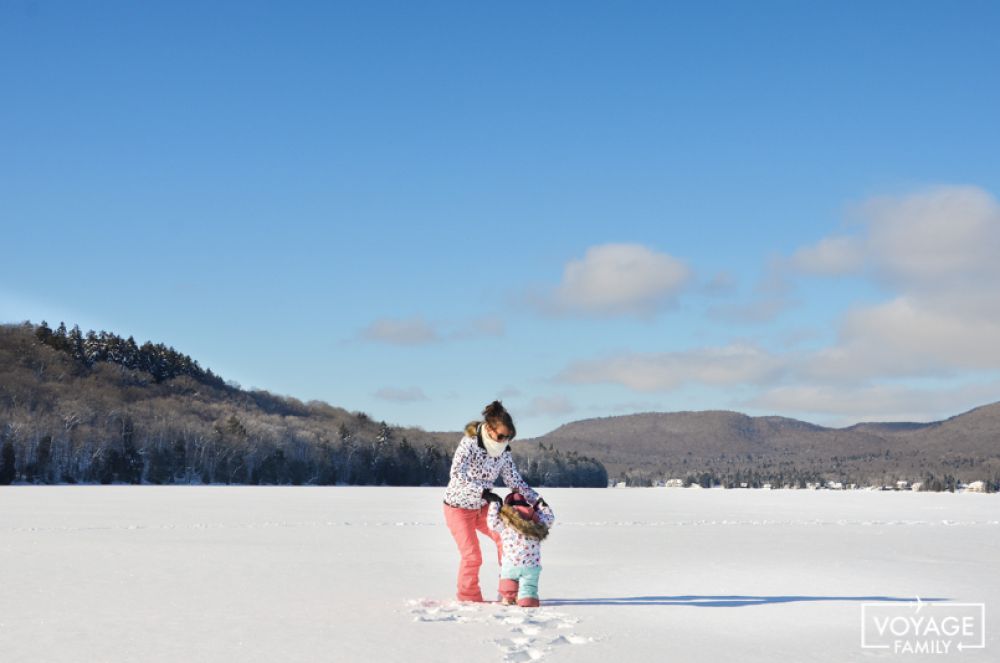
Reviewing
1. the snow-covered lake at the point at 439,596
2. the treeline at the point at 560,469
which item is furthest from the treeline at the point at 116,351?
the snow-covered lake at the point at 439,596

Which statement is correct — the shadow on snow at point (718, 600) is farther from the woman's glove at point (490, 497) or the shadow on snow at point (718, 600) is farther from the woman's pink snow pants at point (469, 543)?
the woman's glove at point (490, 497)

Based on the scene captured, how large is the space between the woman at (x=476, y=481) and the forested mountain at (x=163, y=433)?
78321mm

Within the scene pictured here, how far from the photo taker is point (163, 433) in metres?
103

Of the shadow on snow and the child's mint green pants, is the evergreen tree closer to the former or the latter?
the shadow on snow

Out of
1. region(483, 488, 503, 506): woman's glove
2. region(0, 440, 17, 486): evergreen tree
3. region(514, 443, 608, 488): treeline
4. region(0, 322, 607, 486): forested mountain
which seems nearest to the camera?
region(483, 488, 503, 506): woman's glove

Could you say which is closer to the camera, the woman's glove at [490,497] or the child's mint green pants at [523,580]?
the child's mint green pants at [523,580]

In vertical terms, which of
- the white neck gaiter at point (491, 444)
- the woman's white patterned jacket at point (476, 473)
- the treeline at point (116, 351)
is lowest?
the woman's white patterned jacket at point (476, 473)

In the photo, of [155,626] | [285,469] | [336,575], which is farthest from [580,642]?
[285,469]

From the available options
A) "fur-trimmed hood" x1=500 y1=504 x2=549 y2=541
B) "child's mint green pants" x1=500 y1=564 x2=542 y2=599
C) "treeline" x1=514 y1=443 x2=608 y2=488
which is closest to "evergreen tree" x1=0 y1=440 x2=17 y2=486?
"treeline" x1=514 y1=443 x2=608 y2=488

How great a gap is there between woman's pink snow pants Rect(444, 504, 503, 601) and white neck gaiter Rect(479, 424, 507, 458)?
0.65 metres

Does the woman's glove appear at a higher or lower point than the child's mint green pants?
higher

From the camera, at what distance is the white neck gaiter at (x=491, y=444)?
9969 mm

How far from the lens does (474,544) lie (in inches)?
398

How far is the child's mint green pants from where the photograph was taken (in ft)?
31.7
